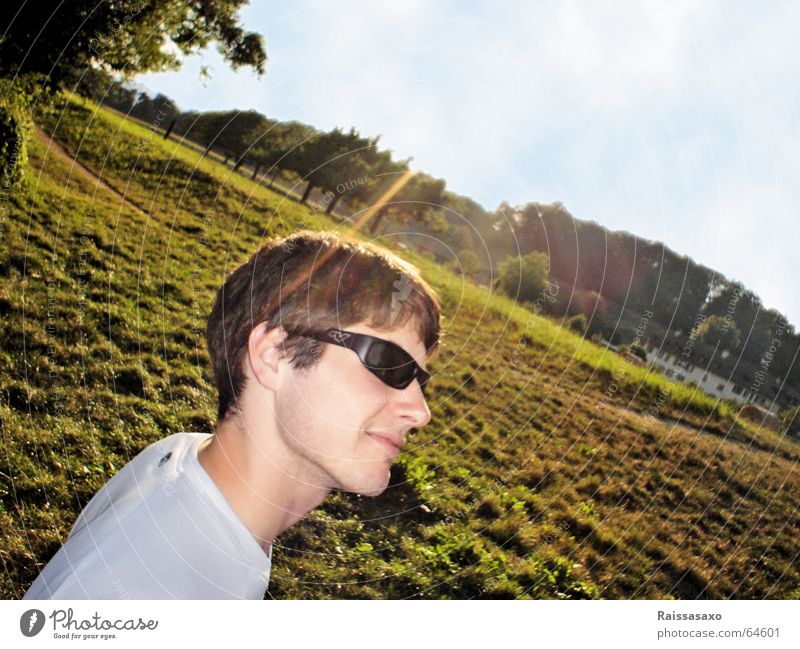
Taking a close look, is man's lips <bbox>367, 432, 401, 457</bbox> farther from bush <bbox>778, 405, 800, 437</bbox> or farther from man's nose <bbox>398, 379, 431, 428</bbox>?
bush <bbox>778, 405, 800, 437</bbox>

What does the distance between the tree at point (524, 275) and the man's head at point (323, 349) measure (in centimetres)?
111

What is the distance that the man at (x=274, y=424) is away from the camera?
165cm

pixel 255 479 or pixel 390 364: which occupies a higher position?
pixel 390 364

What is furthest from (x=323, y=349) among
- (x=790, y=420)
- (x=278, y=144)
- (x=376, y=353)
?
(x=790, y=420)

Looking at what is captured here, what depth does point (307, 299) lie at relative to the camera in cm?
220

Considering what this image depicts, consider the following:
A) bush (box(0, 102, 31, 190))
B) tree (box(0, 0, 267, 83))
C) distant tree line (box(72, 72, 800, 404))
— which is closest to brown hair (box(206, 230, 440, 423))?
distant tree line (box(72, 72, 800, 404))

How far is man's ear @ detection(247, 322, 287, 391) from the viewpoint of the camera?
2.12m

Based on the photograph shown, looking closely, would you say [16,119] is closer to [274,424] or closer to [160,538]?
[274,424]

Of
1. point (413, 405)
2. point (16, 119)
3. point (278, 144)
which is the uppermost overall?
point (278, 144)

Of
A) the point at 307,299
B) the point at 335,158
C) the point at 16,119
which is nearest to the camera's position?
the point at 307,299

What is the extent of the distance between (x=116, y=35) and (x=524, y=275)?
3.13 meters

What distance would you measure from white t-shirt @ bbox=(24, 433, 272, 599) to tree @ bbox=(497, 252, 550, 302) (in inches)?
83.7

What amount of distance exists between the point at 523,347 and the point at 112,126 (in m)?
3.71
